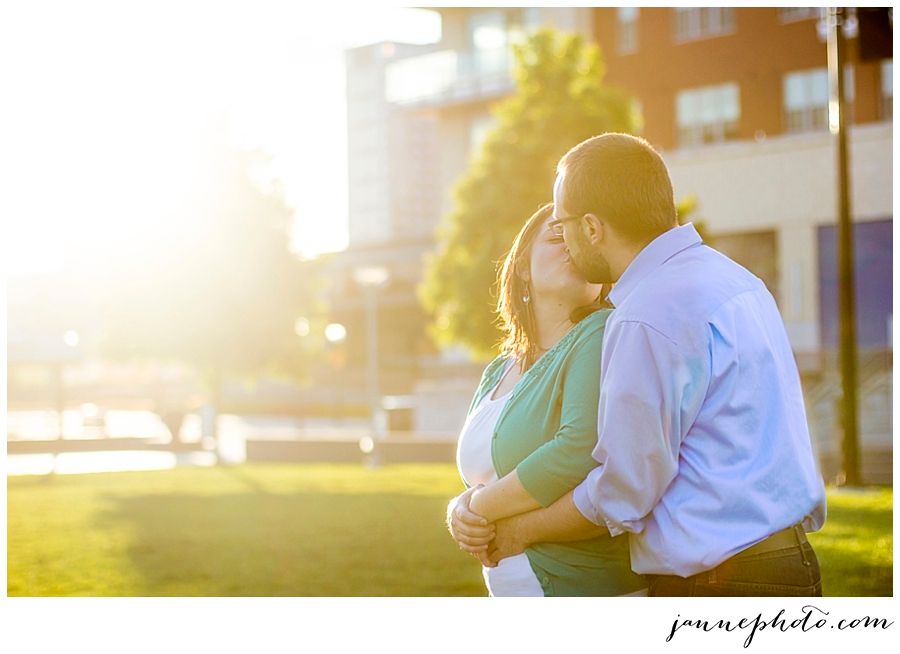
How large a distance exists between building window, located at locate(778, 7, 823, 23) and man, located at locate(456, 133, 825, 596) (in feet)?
76.1

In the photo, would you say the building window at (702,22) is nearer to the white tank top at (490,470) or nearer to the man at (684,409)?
the white tank top at (490,470)

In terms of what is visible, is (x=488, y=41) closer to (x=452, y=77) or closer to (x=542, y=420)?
(x=452, y=77)

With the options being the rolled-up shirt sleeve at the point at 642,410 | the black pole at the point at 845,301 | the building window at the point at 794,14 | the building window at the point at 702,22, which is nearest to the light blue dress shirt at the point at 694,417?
the rolled-up shirt sleeve at the point at 642,410

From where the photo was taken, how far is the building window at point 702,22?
87.1ft

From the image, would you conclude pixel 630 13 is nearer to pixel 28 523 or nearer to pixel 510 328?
pixel 28 523

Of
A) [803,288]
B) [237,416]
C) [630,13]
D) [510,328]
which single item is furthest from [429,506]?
[237,416]

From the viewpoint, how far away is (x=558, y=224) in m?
3.33

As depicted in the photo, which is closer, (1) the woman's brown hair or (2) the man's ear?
(2) the man's ear

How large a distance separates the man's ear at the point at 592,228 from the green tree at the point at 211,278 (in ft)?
76.2

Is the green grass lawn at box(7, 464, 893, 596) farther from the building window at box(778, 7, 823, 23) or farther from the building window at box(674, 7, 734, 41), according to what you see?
the building window at box(674, 7, 734, 41)

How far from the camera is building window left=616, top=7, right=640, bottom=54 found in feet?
91.1

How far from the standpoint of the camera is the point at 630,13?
27844 mm

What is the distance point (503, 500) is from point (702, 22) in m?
25.4

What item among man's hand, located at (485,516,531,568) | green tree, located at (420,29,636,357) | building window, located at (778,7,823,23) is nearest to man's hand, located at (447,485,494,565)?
man's hand, located at (485,516,531,568)
